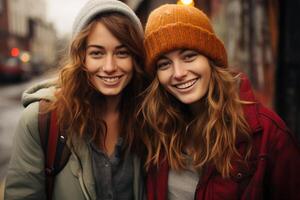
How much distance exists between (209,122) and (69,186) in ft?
3.21

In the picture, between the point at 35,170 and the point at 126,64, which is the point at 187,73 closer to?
the point at 126,64

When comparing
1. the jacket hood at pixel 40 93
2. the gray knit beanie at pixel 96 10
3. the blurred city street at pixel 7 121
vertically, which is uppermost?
the gray knit beanie at pixel 96 10

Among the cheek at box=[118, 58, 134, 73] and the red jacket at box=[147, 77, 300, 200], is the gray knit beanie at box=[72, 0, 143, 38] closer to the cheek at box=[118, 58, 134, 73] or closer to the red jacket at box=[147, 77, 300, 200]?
the cheek at box=[118, 58, 134, 73]

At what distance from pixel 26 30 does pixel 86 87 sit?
53.2 meters

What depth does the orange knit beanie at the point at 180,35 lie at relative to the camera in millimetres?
2584

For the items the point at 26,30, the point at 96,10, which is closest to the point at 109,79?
the point at 96,10

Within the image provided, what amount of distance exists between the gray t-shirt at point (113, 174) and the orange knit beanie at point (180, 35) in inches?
24.4

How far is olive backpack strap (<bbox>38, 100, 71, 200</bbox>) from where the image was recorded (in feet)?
8.50

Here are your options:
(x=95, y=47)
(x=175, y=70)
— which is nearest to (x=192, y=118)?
(x=175, y=70)

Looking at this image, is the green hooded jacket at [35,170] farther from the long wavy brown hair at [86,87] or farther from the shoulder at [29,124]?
the long wavy brown hair at [86,87]

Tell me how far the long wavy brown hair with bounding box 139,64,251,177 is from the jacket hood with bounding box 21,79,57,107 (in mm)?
627

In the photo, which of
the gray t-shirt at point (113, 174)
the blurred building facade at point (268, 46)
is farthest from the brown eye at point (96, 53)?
the blurred building facade at point (268, 46)

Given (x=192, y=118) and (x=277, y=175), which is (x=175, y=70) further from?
(x=277, y=175)

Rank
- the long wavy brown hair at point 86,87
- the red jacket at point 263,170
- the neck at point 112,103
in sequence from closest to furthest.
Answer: the red jacket at point 263,170, the long wavy brown hair at point 86,87, the neck at point 112,103
